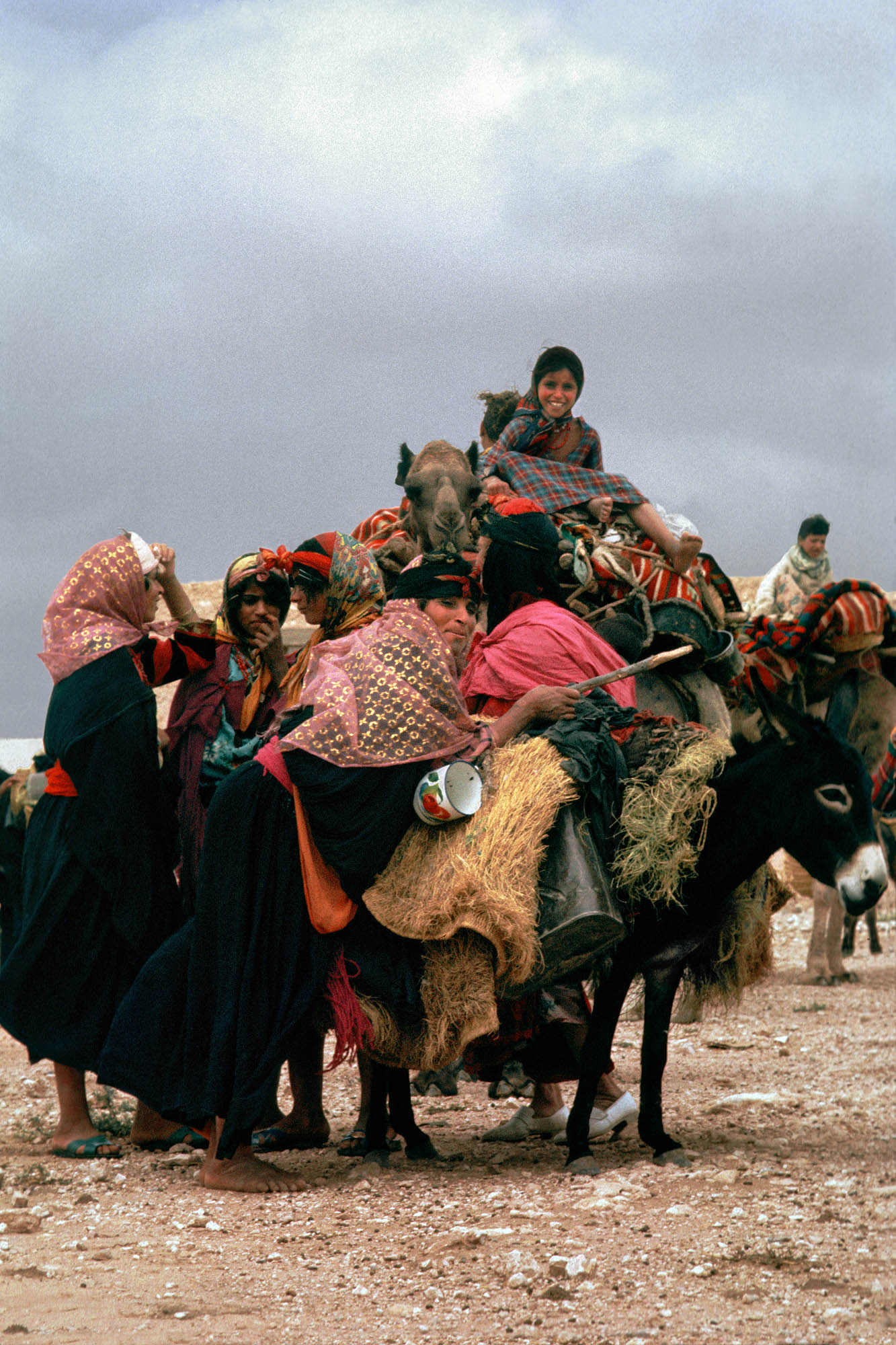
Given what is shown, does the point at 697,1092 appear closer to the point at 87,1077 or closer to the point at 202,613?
the point at 87,1077

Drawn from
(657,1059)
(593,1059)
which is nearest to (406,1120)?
(593,1059)

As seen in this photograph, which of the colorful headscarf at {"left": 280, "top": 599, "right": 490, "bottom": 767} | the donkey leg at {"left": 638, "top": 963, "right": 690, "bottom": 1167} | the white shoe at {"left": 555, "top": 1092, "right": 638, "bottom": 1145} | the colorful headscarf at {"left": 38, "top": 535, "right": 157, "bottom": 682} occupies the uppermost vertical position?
the colorful headscarf at {"left": 38, "top": 535, "right": 157, "bottom": 682}

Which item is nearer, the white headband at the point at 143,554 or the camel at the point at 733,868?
the camel at the point at 733,868

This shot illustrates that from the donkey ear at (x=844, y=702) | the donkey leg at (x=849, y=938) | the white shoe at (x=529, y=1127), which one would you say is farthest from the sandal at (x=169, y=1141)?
the donkey leg at (x=849, y=938)

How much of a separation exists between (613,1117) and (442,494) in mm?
2714

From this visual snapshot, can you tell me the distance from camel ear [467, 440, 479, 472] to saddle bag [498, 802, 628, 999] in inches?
94.9

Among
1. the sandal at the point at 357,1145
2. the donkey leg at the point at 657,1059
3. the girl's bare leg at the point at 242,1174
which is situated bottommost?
the sandal at the point at 357,1145

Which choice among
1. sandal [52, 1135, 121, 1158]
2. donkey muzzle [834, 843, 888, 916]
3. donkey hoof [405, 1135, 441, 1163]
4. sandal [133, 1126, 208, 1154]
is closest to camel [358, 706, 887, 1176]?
donkey muzzle [834, 843, 888, 916]

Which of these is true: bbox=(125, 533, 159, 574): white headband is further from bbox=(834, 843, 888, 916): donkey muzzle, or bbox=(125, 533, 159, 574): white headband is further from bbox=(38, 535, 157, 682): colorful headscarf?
bbox=(834, 843, 888, 916): donkey muzzle

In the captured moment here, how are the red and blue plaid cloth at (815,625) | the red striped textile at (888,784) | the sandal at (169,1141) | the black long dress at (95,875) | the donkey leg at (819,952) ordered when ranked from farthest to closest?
1. the donkey leg at (819,952)
2. the red and blue plaid cloth at (815,625)
3. the red striped textile at (888,784)
4. the sandal at (169,1141)
5. the black long dress at (95,875)

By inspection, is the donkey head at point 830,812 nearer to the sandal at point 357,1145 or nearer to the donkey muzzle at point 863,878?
the donkey muzzle at point 863,878

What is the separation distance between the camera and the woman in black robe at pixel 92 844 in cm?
585

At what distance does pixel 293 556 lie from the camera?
5.82 meters

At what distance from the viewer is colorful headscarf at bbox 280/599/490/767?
16.1ft
